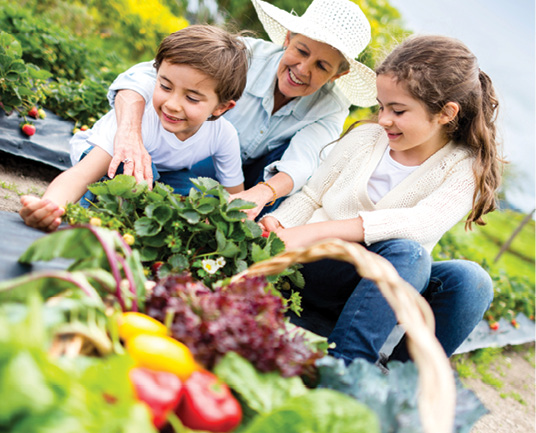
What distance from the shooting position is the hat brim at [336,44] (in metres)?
2.01

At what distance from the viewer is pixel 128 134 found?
Result: 1.75 meters

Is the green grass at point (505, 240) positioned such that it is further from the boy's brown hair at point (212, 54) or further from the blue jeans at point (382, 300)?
the boy's brown hair at point (212, 54)

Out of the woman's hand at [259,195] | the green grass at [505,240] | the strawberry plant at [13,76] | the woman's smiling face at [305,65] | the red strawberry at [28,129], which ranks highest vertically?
the woman's smiling face at [305,65]

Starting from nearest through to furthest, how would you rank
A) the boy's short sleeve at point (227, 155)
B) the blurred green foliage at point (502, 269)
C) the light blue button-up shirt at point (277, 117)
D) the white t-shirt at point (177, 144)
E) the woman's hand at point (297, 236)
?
the woman's hand at point (297, 236) → the white t-shirt at point (177, 144) → the boy's short sleeve at point (227, 155) → the light blue button-up shirt at point (277, 117) → the blurred green foliage at point (502, 269)

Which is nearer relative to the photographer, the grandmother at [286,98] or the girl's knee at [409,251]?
the girl's knee at [409,251]

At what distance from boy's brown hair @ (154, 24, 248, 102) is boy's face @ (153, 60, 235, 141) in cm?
3

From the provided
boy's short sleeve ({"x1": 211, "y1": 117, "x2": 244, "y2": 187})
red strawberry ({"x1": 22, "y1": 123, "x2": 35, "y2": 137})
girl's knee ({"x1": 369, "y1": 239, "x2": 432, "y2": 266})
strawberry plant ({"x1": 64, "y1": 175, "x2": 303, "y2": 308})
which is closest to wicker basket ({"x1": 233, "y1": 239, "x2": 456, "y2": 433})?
strawberry plant ({"x1": 64, "y1": 175, "x2": 303, "y2": 308})

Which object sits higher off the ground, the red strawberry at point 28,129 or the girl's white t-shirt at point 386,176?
the girl's white t-shirt at point 386,176

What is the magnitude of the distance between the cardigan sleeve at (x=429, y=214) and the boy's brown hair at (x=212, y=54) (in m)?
0.82

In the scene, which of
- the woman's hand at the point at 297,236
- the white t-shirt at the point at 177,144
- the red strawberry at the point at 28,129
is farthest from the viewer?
the red strawberry at the point at 28,129

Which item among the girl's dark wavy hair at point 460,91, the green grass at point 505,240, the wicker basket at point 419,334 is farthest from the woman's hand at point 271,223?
the green grass at point 505,240

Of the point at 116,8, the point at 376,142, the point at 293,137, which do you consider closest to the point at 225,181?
the point at 293,137

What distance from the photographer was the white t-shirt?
187cm

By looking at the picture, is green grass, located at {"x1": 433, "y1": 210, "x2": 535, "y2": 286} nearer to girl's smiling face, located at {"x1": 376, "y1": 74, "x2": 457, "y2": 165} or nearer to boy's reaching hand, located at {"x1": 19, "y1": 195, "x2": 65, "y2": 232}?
girl's smiling face, located at {"x1": 376, "y1": 74, "x2": 457, "y2": 165}
